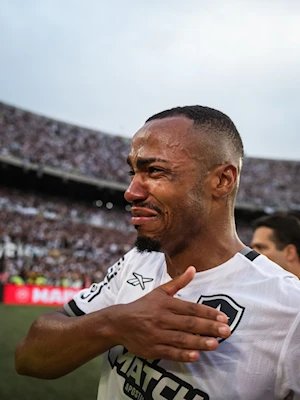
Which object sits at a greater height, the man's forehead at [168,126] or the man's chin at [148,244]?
the man's forehead at [168,126]

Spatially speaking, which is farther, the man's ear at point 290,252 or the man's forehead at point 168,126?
the man's ear at point 290,252

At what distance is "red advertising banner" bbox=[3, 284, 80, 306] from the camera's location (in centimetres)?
1912

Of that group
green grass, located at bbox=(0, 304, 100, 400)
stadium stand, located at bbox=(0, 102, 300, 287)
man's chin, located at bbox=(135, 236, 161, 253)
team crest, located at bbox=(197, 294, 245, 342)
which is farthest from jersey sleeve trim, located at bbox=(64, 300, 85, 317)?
stadium stand, located at bbox=(0, 102, 300, 287)

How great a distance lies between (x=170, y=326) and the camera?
1499 millimetres

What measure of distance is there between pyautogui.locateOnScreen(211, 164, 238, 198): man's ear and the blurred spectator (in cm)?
260

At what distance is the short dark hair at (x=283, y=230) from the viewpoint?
4324 millimetres

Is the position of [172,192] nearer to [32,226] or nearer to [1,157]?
[32,226]

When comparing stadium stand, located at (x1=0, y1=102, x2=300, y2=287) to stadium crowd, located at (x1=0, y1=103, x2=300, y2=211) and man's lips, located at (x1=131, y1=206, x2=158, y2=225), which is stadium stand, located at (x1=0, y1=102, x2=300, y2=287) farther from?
man's lips, located at (x1=131, y1=206, x2=158, y2=225)

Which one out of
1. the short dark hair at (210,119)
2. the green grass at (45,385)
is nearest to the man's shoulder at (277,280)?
the short dark hair at (210,119)

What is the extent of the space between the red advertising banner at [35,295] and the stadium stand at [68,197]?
1956 millimetres

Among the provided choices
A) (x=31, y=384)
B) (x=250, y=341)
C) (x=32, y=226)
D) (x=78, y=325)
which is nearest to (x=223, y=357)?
(x=250, y=341)

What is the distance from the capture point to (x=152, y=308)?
5.05 ft

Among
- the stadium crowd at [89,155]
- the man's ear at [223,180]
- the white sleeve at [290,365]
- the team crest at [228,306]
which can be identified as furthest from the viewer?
the stadium crowd at [89,155]

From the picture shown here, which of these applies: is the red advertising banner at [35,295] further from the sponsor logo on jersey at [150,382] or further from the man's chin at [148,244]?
the man's chin at [148,244]
